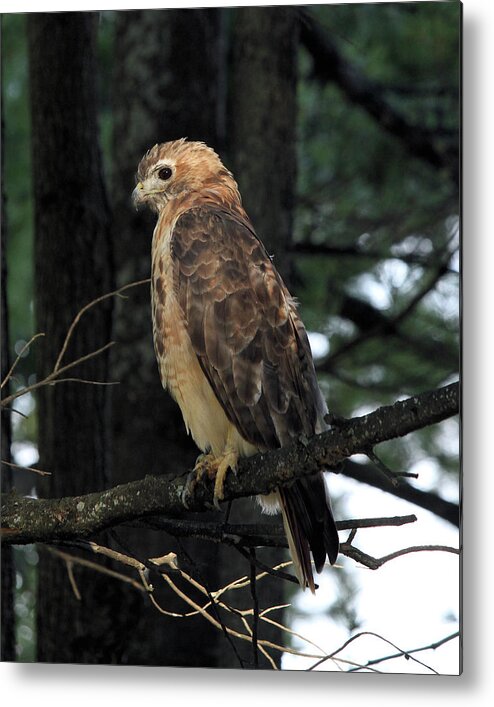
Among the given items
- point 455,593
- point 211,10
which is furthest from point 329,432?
point 211,10

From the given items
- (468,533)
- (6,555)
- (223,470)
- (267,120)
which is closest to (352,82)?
(267,120)

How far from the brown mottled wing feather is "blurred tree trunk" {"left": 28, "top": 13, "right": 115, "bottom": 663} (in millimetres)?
404

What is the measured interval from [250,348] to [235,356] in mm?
36

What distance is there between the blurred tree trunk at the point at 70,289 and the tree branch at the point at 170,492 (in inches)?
7.2

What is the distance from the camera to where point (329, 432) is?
218cm

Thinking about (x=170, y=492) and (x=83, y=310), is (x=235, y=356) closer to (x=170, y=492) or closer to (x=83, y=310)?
(x=170, y=492)

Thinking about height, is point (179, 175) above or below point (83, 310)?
above

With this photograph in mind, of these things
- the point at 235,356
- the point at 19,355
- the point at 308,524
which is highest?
the point at 19,355

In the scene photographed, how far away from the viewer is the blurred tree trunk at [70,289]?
2799mm

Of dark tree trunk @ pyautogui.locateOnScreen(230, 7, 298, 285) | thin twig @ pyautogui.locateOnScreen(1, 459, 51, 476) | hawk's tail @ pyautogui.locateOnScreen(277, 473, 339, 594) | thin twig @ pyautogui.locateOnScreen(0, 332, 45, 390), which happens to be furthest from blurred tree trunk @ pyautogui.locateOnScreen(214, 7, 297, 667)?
thin twig @ pyautogui.locateOnScreen(0, 332, 45, 390)

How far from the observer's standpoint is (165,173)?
273 centimetres

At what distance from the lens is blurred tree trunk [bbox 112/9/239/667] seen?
2738mm

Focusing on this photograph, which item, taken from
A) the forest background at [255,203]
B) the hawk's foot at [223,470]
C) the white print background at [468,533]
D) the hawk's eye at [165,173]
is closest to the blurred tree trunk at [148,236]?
the forest background at [255,203]

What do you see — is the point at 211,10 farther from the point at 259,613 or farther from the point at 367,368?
the point at 259,613
